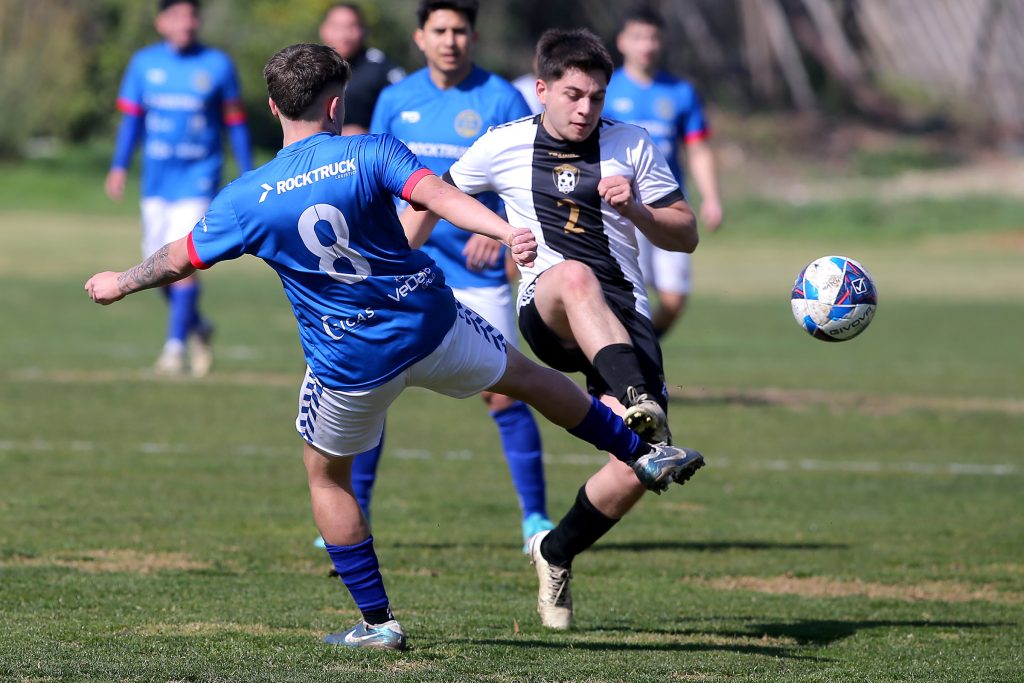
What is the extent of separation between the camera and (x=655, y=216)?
5.86 metres

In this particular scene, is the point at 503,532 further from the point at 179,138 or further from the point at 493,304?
the point at 179,138

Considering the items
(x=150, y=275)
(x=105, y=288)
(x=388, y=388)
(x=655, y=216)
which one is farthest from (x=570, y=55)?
(x=105, y=288)

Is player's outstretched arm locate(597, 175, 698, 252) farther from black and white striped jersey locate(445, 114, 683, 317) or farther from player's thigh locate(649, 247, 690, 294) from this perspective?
player's thigh locate(649, 247, 690, 294)

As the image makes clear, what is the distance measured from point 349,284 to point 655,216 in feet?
4.53

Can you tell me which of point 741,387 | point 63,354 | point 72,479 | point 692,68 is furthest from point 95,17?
point 72,479

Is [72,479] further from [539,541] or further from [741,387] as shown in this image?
[741,387]

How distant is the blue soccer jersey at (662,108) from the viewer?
11938 millimetres

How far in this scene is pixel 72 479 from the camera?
A: 886cm

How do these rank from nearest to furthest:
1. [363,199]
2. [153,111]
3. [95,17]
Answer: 1. [363,199]
2. [153,111]
3. [95,17]

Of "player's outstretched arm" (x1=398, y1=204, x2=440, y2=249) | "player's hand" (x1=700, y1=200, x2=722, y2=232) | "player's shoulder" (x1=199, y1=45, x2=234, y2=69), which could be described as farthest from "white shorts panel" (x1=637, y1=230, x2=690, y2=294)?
"player's outstretched arm" (x1=398, y1=204, x2=440, y2=249)

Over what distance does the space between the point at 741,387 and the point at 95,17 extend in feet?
127

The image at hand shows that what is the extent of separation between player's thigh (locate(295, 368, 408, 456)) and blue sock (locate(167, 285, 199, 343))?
28.2 feet

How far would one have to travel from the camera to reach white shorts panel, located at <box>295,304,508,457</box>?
202 inches

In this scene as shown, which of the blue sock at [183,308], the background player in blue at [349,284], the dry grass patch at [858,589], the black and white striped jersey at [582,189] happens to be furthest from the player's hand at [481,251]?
the blue sock at [183,308]
